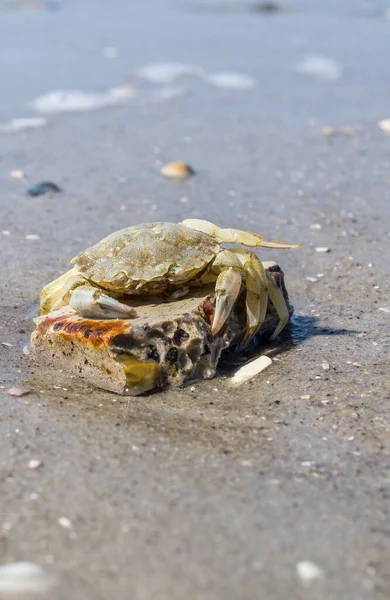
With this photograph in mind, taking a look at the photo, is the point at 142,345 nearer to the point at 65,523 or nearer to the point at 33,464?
the point at 33,464

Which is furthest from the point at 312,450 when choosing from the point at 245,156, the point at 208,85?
the point at 208,85

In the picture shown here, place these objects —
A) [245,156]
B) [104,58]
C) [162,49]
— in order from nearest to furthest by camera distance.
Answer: [245,156] → [104,58] → [162,49]

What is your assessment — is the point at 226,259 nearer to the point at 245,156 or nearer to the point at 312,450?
the point at 312,450

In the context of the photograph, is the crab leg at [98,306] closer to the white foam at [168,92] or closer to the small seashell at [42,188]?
the small seashell at [42,188]

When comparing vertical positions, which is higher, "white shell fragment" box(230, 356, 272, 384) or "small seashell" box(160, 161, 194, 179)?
"white shell fragment" box(230, 356, 272, 384)

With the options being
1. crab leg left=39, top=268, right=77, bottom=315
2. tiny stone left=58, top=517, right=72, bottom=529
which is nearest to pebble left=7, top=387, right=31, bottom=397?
crab leg left=39, top=268, right=77, bottom=315

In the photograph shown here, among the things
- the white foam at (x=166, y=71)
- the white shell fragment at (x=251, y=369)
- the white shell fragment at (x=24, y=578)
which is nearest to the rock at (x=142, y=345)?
the white shell fragment at (x=251, y=369)

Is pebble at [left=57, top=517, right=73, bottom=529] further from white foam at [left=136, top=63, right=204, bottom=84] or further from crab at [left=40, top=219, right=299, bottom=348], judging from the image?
white foam at [left=136, top=63, right=204, bottom=84]
